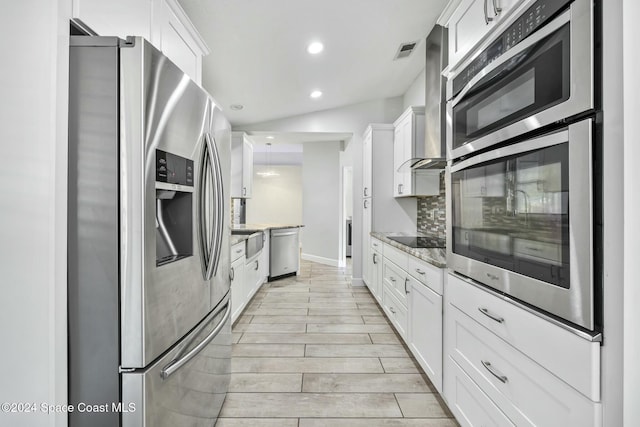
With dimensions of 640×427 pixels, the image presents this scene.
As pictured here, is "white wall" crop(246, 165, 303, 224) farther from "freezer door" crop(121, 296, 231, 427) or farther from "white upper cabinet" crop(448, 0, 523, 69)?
"white upper cabinet" crop(448, 0, 523, 69)

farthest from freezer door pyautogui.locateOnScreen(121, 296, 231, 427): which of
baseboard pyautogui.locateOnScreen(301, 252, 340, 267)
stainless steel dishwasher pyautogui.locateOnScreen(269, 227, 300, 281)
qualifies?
baseboard pyautogui.locateOnScreen(301, 252, 340, 267)

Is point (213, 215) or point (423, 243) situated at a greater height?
point (213, 215)

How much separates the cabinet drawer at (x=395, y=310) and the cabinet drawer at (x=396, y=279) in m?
0.05

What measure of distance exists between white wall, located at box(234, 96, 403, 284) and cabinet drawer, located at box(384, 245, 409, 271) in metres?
1.49

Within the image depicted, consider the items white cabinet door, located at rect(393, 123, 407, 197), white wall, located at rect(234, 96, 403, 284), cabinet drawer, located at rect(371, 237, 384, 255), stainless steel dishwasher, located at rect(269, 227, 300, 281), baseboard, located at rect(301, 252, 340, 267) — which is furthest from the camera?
baseboard, located at rect(301, 252, 340, 267)

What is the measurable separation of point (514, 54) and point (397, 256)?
1.86 metres

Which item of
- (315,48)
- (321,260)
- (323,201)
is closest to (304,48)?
(315,48)

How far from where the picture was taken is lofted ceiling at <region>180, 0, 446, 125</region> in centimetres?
229

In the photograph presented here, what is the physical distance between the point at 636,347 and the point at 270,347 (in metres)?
2.31

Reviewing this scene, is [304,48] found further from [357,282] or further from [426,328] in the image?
[357,282]

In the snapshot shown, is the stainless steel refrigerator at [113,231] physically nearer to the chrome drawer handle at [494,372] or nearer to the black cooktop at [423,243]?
the chrome drawer handle at [494,372]

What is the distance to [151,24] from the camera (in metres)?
1.46

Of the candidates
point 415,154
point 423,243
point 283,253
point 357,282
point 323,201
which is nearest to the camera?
point 423,243

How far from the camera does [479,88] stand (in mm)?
1309
